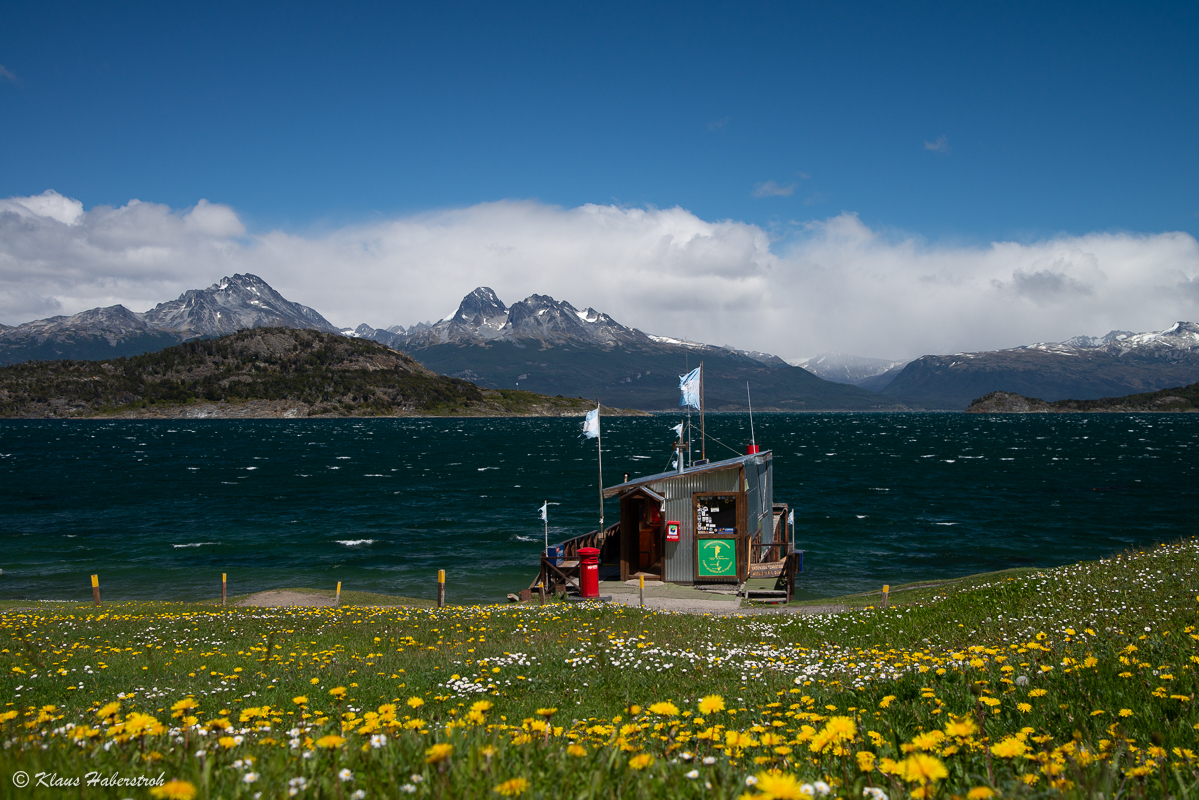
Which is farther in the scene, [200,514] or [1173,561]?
[200,514]

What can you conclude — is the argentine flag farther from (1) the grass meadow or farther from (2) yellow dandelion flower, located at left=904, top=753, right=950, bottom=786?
(2) yellow dandelion flower, located at left=904, top=753, right=950, bottom=786

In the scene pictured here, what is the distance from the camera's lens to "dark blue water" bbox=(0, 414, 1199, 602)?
112 feet

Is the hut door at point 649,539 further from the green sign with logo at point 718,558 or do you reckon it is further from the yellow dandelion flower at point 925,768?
the yellow dandelion flower at point 925,768

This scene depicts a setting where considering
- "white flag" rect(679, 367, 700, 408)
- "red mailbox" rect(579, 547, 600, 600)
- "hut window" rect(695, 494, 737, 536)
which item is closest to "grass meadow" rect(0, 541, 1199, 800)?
"red mailbox" rect(579, 547, 600, 600)

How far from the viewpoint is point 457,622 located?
618 inches

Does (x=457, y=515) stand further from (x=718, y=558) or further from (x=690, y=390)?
(x=718, y=558)

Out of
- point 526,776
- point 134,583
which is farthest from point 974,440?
point 526,776

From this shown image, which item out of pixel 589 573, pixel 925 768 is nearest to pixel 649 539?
pixel 589 573

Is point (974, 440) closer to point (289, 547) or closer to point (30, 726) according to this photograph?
point (289, 547)

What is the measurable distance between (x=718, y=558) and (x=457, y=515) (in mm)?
29887

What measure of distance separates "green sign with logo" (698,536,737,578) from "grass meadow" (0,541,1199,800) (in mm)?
8653

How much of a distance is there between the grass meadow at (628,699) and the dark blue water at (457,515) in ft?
51.3

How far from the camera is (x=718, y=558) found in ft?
83.8

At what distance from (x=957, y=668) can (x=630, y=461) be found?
85425 millimetres
